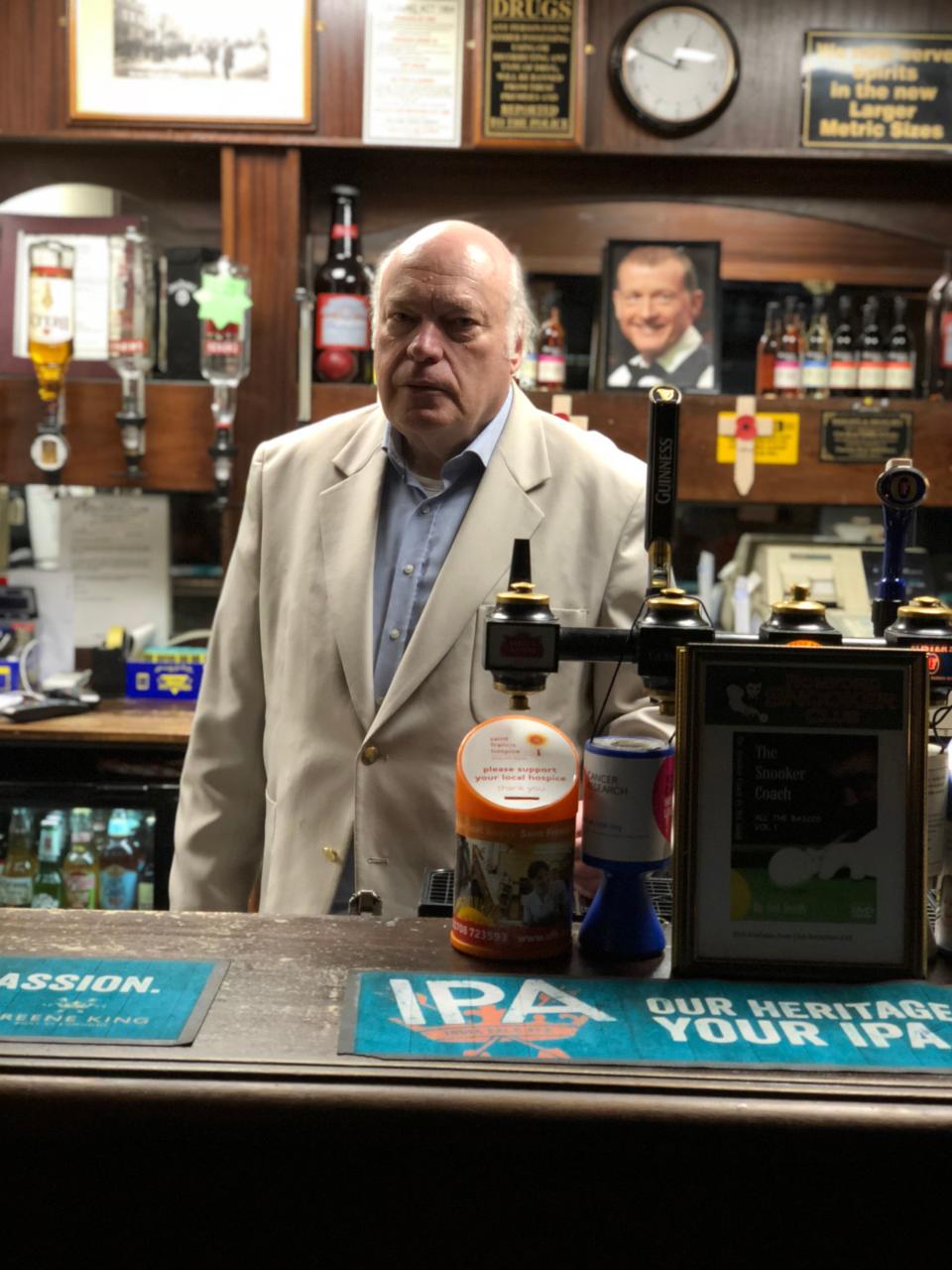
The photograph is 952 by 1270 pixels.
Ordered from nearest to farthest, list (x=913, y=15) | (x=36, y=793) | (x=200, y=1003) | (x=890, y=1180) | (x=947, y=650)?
(x=890, y=1180) → (x=200, y=1003) → (x=947, y=650) → (x=36, y=793) → (x=913, y=15)

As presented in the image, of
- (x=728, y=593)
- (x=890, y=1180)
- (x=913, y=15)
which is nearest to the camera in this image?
(x=890, y=1180)

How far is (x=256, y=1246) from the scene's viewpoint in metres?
0.99

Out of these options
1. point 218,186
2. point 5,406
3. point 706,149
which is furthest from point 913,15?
point 5,406

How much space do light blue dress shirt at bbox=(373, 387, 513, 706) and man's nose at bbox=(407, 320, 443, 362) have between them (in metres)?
0.15

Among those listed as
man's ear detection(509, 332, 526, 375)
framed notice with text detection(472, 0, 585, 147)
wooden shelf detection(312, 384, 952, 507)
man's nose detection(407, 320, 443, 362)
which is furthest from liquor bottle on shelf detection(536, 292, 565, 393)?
man's nose detection(407, 320, 443, 362)

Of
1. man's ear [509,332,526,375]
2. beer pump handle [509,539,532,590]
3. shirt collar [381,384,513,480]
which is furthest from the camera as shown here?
man's ear [509,332,526,375]

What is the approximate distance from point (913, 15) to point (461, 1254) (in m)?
3.17

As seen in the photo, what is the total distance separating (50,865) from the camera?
10.9 feet

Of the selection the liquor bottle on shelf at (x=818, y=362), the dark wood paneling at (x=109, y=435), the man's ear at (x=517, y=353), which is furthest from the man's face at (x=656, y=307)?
the man's ear at (x=517, y=353)

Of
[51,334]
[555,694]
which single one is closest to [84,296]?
[51,334]

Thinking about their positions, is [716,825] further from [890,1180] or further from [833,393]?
[833,393]

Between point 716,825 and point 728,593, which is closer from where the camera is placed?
point 716,825

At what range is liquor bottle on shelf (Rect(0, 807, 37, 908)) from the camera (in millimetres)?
3285

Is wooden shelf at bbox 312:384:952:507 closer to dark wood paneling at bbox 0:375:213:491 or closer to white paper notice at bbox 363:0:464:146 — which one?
dark wood paneling at bbox 0:375:213:491
